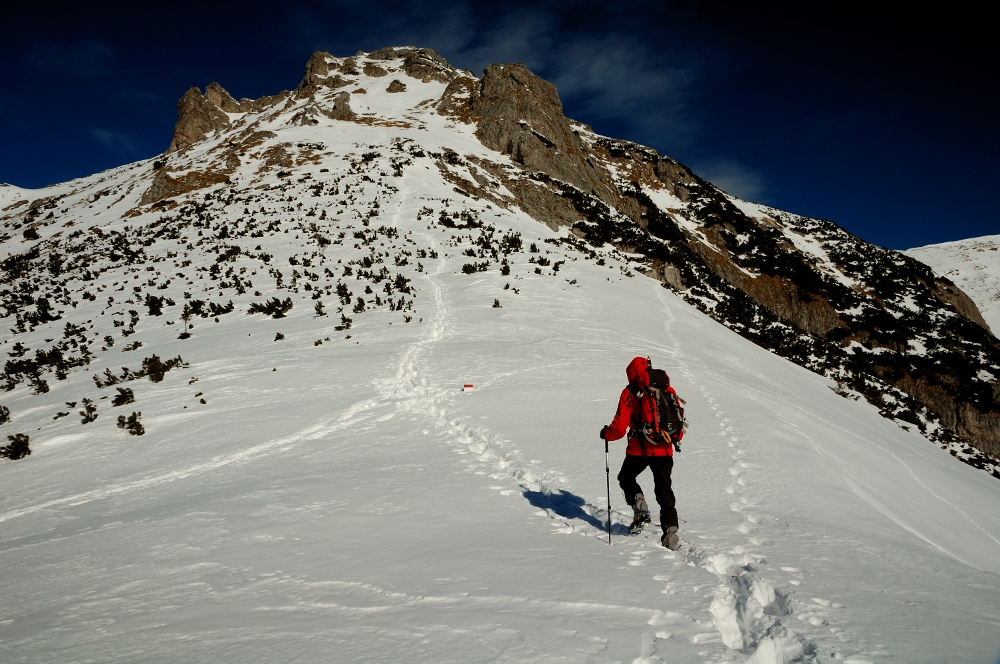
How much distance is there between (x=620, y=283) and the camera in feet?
69.4

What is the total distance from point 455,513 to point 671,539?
216 cm

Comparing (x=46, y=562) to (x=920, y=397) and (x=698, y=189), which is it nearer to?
(x=920, y=397)

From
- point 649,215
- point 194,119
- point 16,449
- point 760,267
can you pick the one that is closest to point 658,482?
point 16,449

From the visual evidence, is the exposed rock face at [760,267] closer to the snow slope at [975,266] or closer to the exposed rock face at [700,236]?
the exposed rock face at [700,236]

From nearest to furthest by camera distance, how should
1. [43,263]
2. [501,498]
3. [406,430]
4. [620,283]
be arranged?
[501,498]
[406,430]
[620,283]
[43,263]

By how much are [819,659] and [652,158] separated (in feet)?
243

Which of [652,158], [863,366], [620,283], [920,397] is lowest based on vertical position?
[920,397]

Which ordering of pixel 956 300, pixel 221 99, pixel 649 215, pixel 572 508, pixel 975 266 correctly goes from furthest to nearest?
pixel 975 266
pixel 221 99
pixel 956 300
pixel 649 215
pixel 572 508

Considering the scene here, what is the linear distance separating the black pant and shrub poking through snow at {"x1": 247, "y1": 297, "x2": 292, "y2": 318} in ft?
43.1

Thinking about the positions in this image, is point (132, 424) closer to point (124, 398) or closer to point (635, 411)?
point (124, 398)

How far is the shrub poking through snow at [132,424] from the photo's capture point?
7.62 m

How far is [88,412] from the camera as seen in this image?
8.37m

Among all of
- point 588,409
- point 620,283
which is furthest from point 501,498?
point 620,283

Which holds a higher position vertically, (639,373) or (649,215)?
(649,215)
